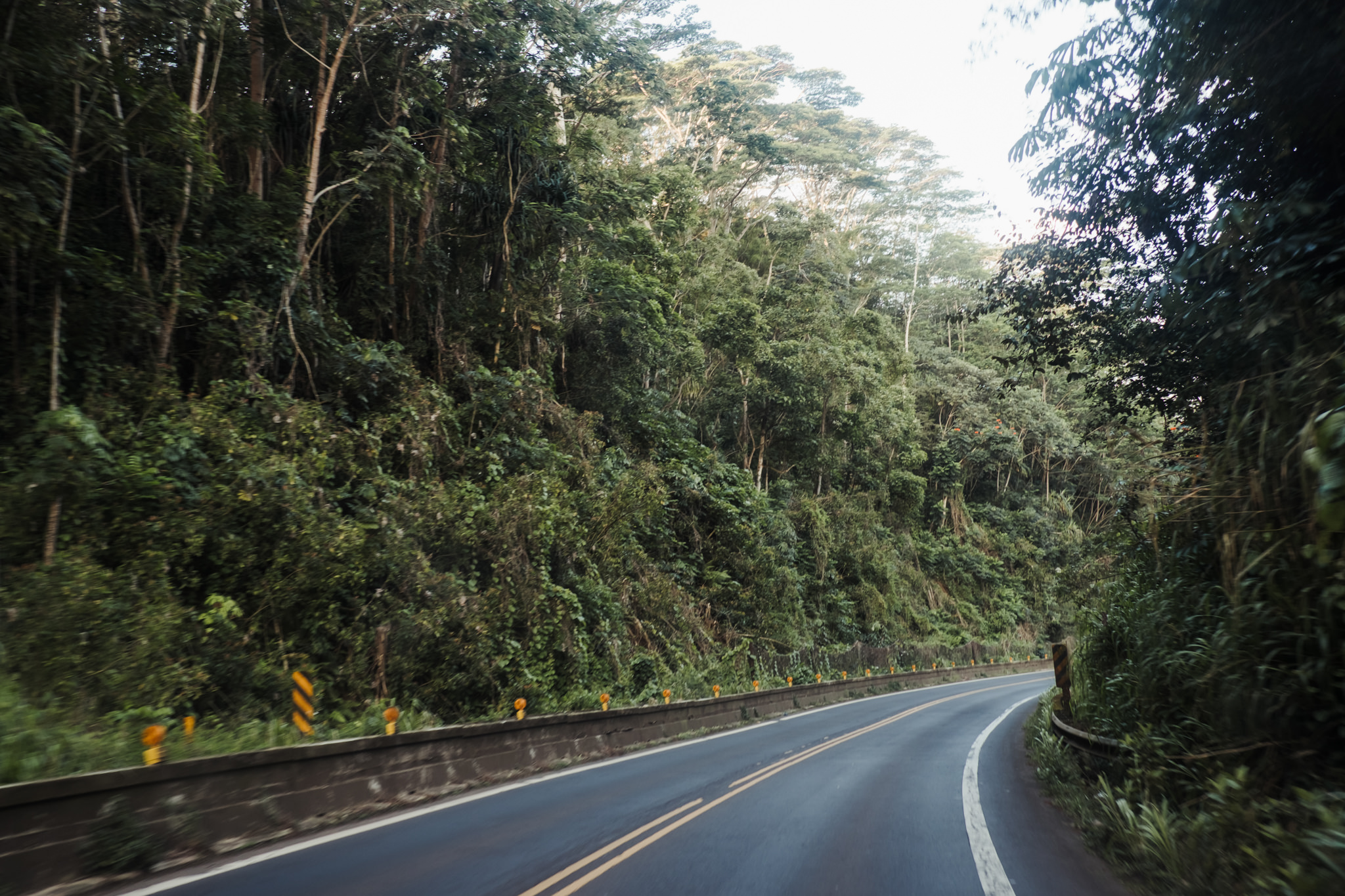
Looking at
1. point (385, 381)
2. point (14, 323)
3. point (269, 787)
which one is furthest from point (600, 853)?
point (385, 381)

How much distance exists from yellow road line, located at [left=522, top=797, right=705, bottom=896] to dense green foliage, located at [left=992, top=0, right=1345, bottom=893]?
393 cm

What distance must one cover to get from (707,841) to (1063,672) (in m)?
9.76

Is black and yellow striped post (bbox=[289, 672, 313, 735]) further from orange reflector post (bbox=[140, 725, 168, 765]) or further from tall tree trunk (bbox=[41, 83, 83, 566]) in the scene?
tall tree trunk (bbox=[41, 83, 83, 566])

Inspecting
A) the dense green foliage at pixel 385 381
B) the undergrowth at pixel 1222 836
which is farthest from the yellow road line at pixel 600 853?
the dense green foliage at pixel 385 381

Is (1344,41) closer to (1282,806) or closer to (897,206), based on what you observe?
(1282,806)

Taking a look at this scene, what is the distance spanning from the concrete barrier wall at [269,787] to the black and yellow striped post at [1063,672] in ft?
24.6

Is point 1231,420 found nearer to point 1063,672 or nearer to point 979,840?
point 979,840

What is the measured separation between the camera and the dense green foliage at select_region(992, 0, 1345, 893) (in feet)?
18.3

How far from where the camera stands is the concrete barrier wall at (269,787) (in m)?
5.04

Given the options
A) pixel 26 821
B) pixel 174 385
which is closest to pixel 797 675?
pixel 174 385

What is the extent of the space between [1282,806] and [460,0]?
16.8 m

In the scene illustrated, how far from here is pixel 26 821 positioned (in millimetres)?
4965

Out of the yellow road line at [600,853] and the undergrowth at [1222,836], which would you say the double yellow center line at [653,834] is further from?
the undergrowth at [1222,836]

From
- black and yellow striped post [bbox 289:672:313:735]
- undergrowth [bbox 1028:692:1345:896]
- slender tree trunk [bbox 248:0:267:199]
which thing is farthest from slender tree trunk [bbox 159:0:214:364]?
undergrowth [bbox 1028:692:1345:896]
